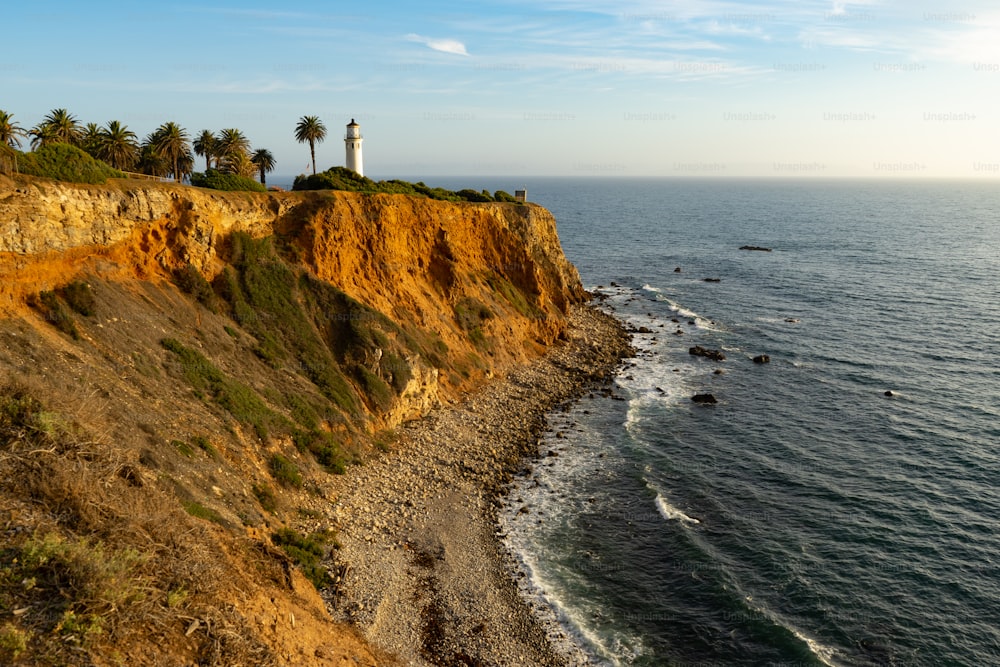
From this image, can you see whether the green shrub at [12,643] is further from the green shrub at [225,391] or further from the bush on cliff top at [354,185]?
the bush on cliff top at [354,185]

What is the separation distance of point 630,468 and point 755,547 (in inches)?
406

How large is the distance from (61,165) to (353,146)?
3192 centimetres

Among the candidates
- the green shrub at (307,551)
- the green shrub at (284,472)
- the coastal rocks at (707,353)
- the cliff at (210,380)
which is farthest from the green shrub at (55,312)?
the coastal rocks at (707,353)

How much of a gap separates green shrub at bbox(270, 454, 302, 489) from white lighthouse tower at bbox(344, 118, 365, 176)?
124 ft

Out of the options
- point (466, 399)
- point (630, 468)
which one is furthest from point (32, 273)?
point (630, 468)

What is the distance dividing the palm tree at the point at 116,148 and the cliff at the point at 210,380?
1052 cm

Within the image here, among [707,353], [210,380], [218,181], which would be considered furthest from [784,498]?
[218,181]

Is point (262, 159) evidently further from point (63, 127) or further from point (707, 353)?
point (707, 353)

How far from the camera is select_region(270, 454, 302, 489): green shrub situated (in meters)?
33.0

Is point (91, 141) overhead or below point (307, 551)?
overhead

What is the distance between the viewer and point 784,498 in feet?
126

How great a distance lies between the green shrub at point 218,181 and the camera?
45.8 meters

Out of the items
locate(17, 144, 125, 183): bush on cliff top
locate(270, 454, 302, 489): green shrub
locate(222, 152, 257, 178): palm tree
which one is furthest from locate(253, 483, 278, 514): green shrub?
locate(222, 152, 257, 178): palm tree

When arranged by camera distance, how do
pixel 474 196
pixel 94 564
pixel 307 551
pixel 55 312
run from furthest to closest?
pixel 474 196 < pixel 55 312 < pixel 307 551 < pixel 94 564
